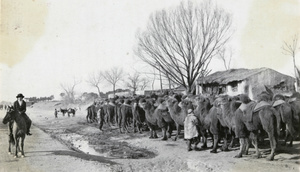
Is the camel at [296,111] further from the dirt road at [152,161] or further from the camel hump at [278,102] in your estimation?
the dirt road at [152,161]

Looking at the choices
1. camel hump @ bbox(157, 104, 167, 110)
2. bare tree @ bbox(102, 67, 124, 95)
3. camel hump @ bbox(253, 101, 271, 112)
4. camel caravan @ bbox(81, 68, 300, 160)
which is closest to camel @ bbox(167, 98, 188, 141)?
camel caravan @ bbox(81, 68, 300, 160)

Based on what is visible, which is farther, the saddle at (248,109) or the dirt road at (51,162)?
the saddle at (248,109)

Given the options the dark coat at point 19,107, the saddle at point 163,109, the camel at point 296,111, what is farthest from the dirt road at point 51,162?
the camel at point 296,111

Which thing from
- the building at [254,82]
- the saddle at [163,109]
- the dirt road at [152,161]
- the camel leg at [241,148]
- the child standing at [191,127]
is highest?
the building at [254,82]

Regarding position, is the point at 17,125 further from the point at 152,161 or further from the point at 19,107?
the point at 152,161

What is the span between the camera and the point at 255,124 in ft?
27.2

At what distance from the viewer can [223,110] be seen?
30.6 ft

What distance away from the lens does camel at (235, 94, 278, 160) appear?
7.93 meters

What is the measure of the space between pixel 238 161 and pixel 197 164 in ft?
3.78

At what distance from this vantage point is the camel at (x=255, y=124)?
7930 millimetres

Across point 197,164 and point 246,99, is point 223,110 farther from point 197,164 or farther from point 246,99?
point 197,164

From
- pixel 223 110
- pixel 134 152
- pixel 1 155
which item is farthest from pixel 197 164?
pixel 1 155

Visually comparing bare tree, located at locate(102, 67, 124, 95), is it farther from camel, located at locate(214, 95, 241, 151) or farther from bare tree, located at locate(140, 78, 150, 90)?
camel, located at locate(214, 95, 241, 151)

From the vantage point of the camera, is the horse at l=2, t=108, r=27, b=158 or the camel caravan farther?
the horse at l=2, t=108, r=27, b=158
